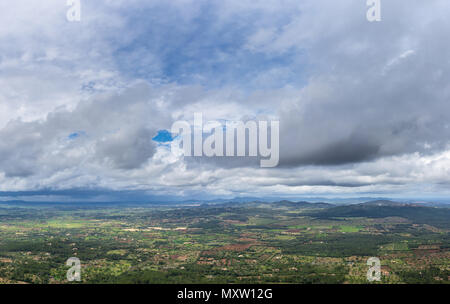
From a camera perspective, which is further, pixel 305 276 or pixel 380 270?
pixel 380 270

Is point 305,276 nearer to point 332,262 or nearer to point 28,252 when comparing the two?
point 332,262

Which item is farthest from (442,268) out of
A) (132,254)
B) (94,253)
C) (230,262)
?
(94,253)
